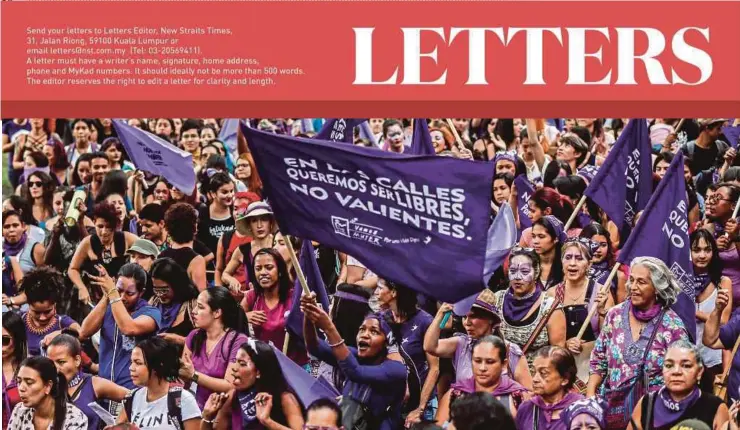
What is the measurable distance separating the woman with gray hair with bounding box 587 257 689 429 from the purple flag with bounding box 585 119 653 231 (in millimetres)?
2428

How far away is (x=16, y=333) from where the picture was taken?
12.8 meters

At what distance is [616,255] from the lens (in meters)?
13.6

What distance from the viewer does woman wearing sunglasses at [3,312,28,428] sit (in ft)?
40.8

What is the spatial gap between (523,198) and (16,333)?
454cm

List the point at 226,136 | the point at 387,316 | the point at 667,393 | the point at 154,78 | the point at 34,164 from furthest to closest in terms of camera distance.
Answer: the point at 226,136 < the point at 34,164 < the point at 154,78 < the point at 387,316 < the point at 667,393

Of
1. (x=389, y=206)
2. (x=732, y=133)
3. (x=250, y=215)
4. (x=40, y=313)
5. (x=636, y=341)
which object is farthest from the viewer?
(x=732, y=133)

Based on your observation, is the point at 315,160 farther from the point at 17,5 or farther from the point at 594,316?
the point at 17,5

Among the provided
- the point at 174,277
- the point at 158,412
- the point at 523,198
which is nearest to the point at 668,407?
the point at 158,412

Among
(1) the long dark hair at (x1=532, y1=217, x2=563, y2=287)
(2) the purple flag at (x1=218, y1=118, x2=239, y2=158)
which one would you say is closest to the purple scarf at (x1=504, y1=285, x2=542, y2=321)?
(1) the long dark hair at (x1=532, y1=217, x2=563, y2=287)

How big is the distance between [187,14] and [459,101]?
2.21 meters

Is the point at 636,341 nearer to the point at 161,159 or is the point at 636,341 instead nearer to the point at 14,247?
the point at 161,159

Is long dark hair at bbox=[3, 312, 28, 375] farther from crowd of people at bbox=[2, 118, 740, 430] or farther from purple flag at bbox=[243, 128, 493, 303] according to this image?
purple flag at bbox=[243, 128, 493, 303]

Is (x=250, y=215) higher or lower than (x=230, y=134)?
lower

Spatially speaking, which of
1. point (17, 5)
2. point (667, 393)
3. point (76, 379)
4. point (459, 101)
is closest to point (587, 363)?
point (667, 393)
